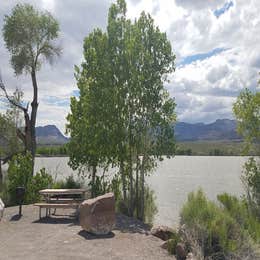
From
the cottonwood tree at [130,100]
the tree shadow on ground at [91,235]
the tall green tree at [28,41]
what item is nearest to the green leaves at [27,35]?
the tall green tree at [28,41]

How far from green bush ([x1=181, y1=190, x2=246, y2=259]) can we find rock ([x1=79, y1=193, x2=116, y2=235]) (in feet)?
6.69

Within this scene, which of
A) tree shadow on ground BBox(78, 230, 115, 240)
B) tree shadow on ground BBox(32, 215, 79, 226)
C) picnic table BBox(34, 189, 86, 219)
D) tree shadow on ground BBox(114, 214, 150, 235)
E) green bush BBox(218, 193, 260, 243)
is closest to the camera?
green bush BBox(218, 193, 260, 243)

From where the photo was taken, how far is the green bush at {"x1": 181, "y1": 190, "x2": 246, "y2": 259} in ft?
24.5

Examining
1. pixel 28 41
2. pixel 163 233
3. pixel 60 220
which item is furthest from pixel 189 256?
pixel 28 41

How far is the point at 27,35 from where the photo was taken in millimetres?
17844

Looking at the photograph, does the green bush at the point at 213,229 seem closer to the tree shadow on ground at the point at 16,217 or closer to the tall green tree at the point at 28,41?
the tree shadow on ground at the point at 16,217

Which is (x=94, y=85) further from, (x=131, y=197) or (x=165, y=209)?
(x=165, y=209)

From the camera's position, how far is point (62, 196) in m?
13.6

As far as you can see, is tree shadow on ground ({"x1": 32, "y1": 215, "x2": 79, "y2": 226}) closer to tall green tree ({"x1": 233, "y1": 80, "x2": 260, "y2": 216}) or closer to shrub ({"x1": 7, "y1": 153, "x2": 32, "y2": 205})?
shrub ({"x1": 7, "y1": 153, "x2": 32, "y2": 205})

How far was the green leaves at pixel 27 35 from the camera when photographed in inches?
695

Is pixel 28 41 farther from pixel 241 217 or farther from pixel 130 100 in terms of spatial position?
pixel 241 217

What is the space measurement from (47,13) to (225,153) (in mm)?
161265

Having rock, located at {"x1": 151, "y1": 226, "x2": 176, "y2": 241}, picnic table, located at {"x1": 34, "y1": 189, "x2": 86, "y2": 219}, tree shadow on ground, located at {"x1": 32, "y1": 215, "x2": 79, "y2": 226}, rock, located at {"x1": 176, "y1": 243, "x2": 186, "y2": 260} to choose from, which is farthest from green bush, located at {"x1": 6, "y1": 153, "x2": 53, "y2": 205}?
rock, located at {"x1": 176, "y1": 243, "x2": 186, "y2": 260}

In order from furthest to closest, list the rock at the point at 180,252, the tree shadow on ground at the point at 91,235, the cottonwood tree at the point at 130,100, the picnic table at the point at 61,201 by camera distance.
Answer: the cottonwood tree at the point at 130,100
the picnic table at the point at 61,201
the tree shadow on ground at the point at 91,235
the rock at the point at 180,252
